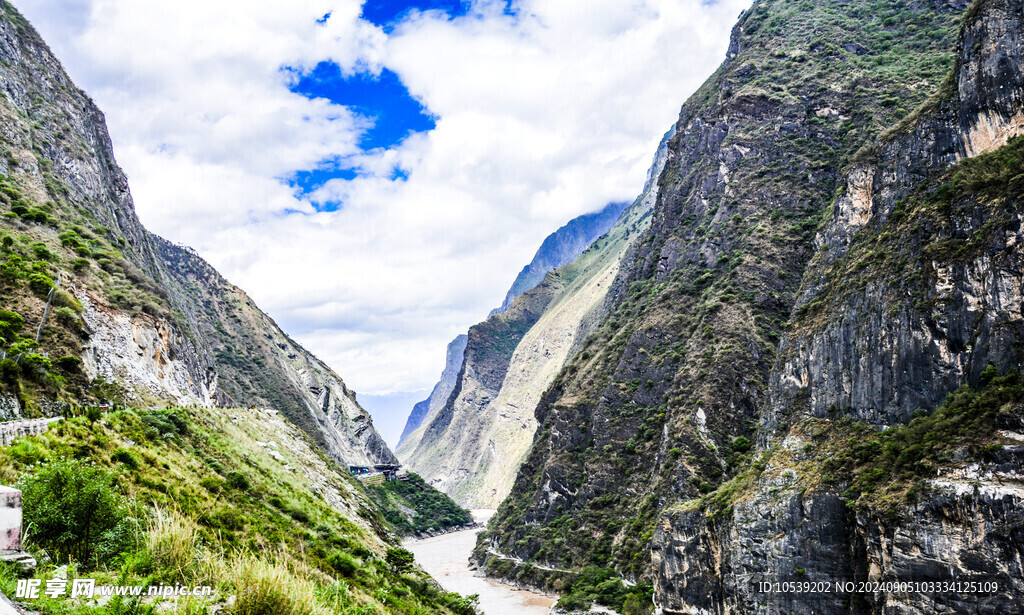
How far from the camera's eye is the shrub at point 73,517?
10.3 meters

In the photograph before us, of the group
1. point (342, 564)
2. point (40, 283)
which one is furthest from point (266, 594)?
point (40, 283)

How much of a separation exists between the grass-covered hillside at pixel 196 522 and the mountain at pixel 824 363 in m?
22.5

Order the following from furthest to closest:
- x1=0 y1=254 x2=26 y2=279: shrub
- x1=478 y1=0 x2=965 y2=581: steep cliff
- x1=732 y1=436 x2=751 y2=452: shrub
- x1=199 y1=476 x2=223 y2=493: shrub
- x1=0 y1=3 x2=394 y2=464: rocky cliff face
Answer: x1=478 y1=0 x2=965 y2=581: steep cliff → x1=732 y1=436 x2=751 y2=452: shrub → x1=0 y1=254 x2=26 y2=279: shrub → x1=0 y1=3 x2=394 y2=464: rocky cliff face → x1=199 y1=476 x2=223 y2=493: shrub

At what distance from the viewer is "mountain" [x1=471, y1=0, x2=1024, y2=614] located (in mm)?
30719

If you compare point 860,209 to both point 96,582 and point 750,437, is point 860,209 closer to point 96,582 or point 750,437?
point 750,437

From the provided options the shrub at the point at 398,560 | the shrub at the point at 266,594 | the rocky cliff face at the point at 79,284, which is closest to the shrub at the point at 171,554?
the shrub at the point at 266,594

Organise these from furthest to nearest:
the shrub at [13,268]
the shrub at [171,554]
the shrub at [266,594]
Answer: the shrub at [13,268], the shrub at [171,554], the shrub at [266,594]

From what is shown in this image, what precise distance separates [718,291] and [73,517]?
232 feet

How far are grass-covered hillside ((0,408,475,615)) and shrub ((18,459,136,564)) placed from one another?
0.07ft

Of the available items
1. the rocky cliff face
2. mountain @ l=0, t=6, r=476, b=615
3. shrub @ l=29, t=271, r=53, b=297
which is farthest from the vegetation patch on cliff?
shrub @ l=29, t=271, r=53, b=297

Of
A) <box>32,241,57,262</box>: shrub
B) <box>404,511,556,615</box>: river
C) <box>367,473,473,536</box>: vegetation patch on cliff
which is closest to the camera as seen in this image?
<box>32,241,57,262</box>: shrub

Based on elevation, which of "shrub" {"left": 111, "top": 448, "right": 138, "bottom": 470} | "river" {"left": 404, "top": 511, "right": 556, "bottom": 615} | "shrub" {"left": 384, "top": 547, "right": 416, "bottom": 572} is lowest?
"river" {"left": 404, "top": 511, "right": 556, "bottom": 615}

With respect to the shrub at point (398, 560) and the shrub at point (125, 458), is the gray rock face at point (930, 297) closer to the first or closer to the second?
the shrub at point (398, 560)

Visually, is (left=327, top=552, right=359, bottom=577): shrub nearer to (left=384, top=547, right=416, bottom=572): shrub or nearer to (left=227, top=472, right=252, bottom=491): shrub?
(left=227, top=472, right=252, bottom=491): shrub
